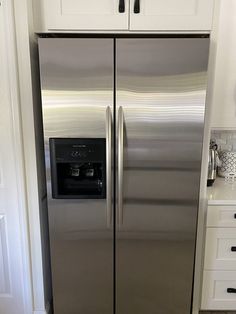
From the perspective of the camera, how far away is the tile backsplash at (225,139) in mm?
2262

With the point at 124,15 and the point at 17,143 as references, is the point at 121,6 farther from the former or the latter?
the point at 17,143

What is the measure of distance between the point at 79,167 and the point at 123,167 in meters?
0.28

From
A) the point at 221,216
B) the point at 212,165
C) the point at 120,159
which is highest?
the point at 120,159

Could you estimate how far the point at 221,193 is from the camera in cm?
188

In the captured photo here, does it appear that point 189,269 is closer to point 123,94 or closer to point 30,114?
point 123,94

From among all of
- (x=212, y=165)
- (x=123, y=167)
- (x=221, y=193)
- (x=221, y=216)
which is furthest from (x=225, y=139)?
(x=123, y=167)

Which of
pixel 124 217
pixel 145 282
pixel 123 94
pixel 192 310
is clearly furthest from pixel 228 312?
pixel 123 94

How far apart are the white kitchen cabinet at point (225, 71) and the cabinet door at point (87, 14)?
61 cm

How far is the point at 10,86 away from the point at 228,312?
82.4 inches

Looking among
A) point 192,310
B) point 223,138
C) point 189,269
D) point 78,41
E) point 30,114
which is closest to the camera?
point 78,41

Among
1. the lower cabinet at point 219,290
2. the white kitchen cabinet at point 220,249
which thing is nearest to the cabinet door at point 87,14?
the white kitchen cabinet at point 220,249

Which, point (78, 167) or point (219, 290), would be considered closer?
point (78, 167)

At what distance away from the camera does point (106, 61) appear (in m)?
1.51

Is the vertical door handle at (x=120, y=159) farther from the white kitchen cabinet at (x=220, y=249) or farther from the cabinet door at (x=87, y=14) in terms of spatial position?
the white kitchen cabinet at (x=220, y=249)
